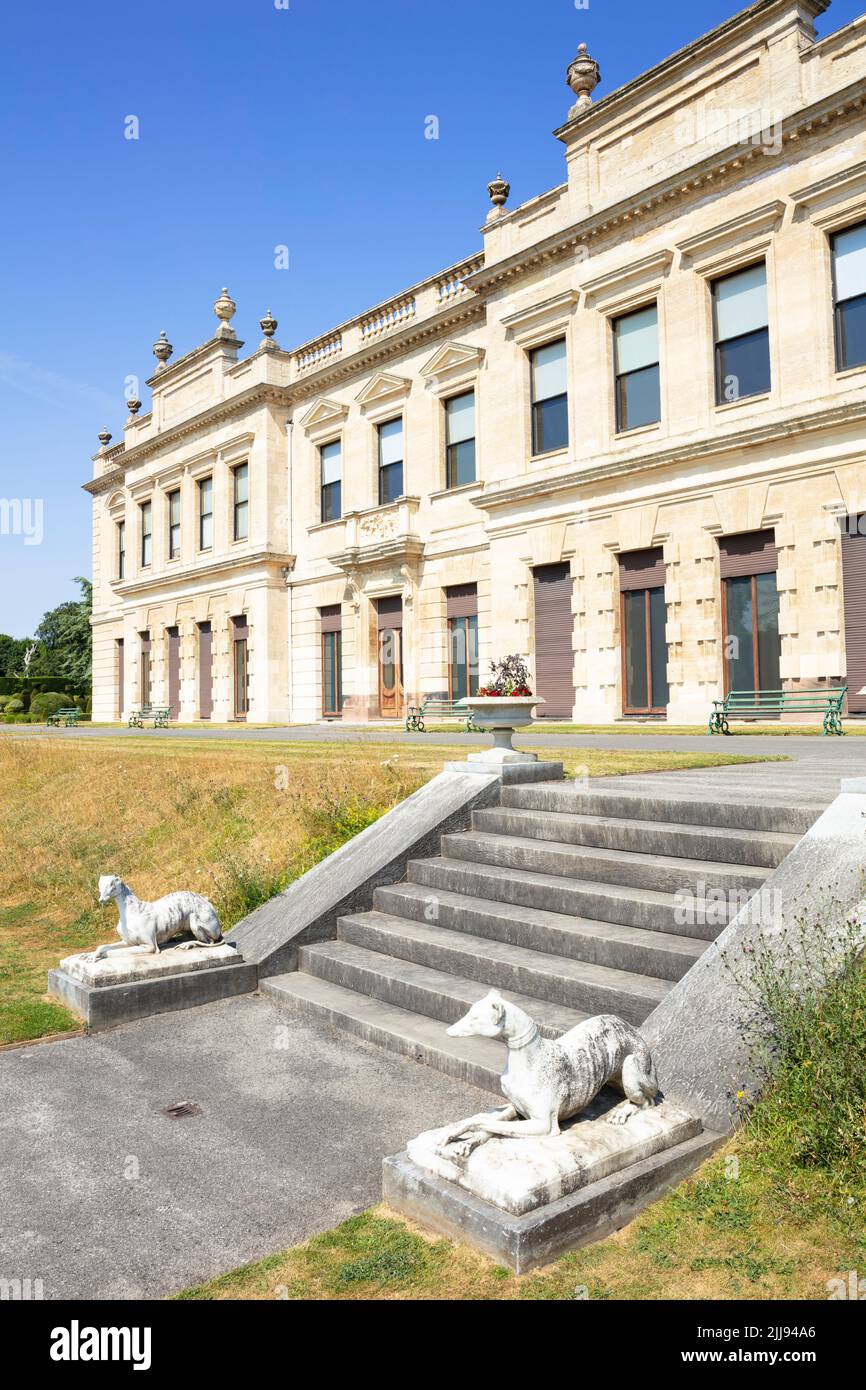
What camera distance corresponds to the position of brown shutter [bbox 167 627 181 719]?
116ft

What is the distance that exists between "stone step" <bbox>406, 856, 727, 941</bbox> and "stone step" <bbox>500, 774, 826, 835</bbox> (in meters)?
0.83

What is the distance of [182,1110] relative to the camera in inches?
191

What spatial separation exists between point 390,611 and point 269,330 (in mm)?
11155

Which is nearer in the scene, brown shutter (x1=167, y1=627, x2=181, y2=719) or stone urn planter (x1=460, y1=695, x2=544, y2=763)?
stone urn planter (x1=460, y1=695, x2=544, y2=763)

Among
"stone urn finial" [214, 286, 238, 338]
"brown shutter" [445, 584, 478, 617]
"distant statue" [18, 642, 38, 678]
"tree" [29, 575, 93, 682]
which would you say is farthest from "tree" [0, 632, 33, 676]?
"brown shutter" [445, 584, 478, 617]

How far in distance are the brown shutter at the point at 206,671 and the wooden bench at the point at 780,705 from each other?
20.3 m

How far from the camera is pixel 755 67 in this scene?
17.8 meters

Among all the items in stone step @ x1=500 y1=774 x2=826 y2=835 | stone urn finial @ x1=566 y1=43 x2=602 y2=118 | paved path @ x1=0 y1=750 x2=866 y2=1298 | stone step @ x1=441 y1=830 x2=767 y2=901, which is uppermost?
stone urn finial @ x1=566 y1=43 x2=602 y2=118

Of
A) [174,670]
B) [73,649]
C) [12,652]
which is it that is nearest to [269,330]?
[174,670]

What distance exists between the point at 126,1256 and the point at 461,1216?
1288 mm

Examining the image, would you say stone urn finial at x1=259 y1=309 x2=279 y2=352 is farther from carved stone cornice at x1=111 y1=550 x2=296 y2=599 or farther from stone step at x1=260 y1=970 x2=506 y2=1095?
stone step at x1=260 y1=970 x2=506 y2=1095

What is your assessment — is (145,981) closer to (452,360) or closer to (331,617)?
(452,360)

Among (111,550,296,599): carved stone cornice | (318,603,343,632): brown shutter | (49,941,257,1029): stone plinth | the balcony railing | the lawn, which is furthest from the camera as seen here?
(111,550,296,599): carved stone cornice
